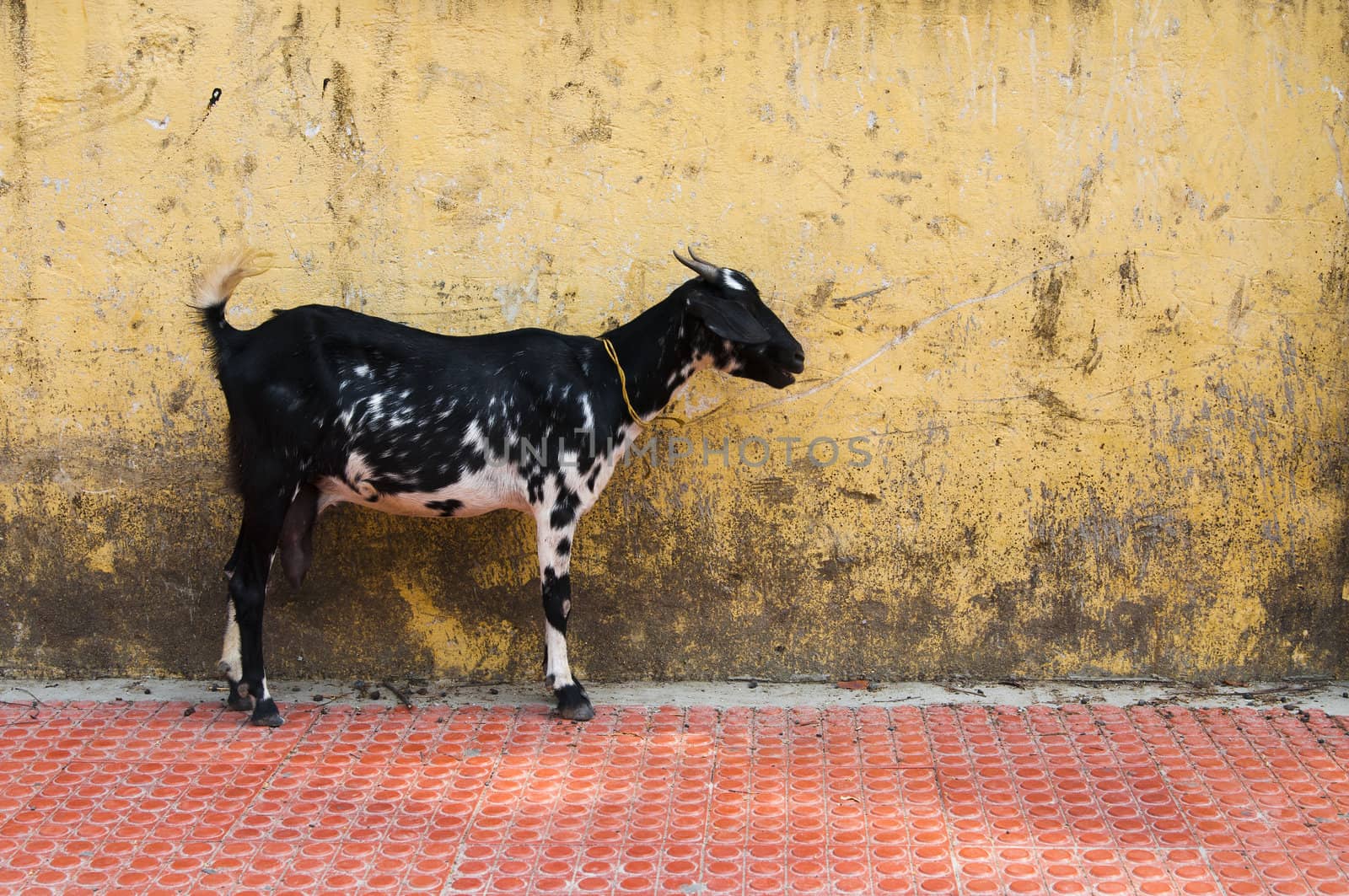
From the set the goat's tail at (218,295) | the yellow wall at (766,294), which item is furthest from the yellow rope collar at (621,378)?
the goat's tail at (218,295)

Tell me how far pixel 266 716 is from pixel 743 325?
2.19m

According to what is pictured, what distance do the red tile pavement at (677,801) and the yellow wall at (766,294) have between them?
18.1 inches

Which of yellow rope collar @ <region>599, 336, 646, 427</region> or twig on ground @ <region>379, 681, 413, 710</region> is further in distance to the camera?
twig on ground @ <region>379, 681, 413, 710</region>

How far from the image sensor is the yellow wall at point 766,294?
4.93 metres

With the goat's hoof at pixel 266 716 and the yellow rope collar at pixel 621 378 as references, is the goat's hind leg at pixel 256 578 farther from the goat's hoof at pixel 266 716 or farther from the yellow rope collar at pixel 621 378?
the yellow rope collar at pixel 621 378

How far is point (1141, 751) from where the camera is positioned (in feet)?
14.5

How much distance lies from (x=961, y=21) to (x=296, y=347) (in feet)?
8.86

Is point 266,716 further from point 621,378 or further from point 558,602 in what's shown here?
point 621,378

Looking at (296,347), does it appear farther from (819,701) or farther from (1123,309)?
(1123,309)

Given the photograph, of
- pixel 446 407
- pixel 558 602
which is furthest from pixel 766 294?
pixel 558 602

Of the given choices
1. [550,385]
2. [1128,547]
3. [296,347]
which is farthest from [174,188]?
[1128,547]

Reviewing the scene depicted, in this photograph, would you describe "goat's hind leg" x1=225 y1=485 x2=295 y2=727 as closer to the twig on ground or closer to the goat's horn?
the twig on ground

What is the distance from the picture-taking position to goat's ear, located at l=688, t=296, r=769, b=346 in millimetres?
4594

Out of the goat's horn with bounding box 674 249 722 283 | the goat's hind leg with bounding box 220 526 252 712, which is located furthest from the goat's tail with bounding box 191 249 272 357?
the goat's horn with bounding box 674 249 722 283
